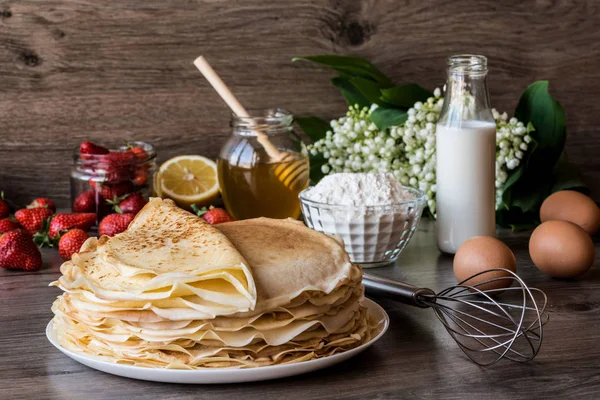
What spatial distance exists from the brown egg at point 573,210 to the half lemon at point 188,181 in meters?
0.70

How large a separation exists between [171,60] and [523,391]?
4.20 feet

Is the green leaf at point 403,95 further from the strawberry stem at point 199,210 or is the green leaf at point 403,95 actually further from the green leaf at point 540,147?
the strawberry stem at point 199,210

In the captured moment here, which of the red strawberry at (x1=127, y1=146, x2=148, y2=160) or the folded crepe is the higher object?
the folded crepe

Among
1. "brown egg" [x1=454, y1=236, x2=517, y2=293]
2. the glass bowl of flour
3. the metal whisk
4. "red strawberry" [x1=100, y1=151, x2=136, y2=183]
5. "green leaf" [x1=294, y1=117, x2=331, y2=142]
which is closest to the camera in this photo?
the metal whisk

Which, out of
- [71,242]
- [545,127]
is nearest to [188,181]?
[71,242]

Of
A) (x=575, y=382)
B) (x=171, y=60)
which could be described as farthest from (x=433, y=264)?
(x=171, y=60)

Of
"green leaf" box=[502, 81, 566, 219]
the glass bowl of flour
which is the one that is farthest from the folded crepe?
"green leaf" box=[502, 81, 566, 219]

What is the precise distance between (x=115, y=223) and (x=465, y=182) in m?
0.65

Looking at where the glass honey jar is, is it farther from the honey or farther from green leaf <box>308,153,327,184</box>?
green leaf <box>308,153,327,184</box>

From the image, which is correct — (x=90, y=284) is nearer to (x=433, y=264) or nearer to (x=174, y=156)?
(x=433, y=264)

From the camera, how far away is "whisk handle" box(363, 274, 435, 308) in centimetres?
108

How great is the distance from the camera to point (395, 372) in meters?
0.92

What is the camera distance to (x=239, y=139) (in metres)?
1.63

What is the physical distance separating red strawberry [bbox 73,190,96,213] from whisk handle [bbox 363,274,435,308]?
73 centimetres
